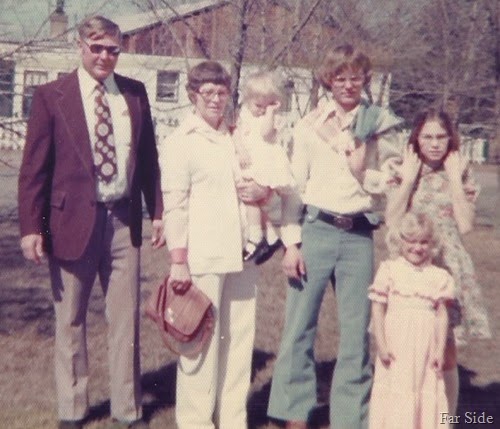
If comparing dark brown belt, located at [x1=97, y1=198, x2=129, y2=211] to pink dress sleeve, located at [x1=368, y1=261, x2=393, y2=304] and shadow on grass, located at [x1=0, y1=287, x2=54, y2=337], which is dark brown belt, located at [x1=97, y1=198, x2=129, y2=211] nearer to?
pink dress sleeve, located at [x1=368, y1=261, x2=393, y2=304]

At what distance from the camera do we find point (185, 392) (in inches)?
206

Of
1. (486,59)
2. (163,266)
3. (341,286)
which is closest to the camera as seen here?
(341,286)

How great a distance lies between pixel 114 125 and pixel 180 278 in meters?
0.90

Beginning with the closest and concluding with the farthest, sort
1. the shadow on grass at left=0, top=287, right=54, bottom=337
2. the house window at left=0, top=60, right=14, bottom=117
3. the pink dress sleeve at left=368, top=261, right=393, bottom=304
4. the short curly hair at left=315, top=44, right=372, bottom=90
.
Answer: the pink dress sleeve at left=368, top=261, right=393, bottom=304, the short curly hair at left=315, top=44, right=372, bottom=90, the shadow on grass at left=0, top=287, right=54, bottom=337, the house window at left=0, top=60, right=14, bottom=117

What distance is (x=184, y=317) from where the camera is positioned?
16.5 ft

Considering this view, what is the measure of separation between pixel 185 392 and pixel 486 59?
33.6 feet

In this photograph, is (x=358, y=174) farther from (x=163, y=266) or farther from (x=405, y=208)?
(x=163, y=266)

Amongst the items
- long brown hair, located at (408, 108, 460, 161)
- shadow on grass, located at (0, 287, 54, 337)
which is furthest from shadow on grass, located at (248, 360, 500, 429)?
shadow on grass, located at (0, 287, 54, 337)

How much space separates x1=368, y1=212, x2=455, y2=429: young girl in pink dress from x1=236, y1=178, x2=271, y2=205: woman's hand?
2.19 ft

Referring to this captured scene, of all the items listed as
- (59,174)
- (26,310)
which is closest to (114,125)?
(59,174)

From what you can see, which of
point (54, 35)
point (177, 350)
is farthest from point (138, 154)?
point (54, 35)

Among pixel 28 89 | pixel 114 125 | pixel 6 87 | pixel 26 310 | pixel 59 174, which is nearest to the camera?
pixel 59 174

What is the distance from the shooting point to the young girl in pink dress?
4.88m

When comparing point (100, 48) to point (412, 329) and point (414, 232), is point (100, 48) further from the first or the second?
point (412, 329)
